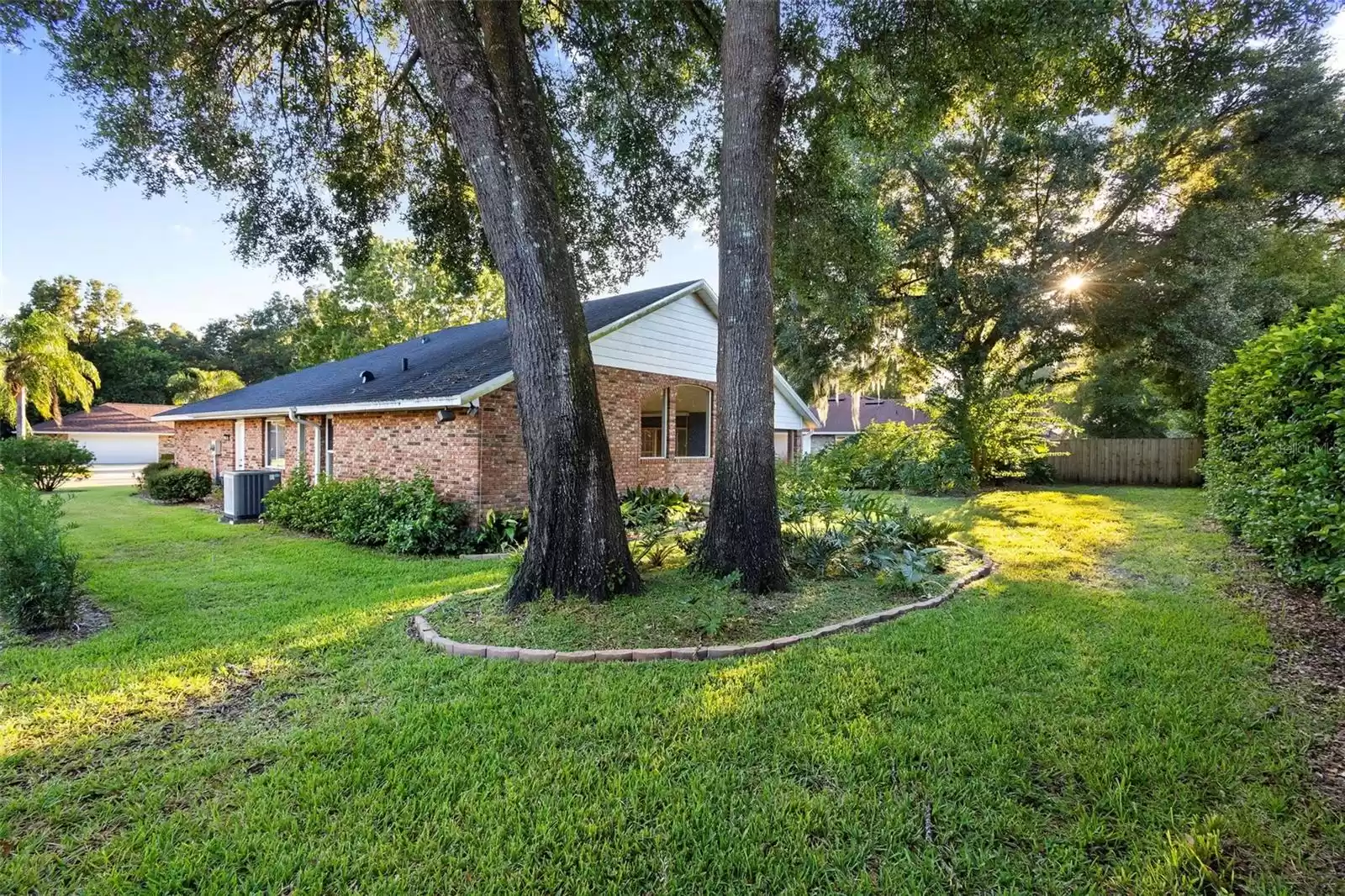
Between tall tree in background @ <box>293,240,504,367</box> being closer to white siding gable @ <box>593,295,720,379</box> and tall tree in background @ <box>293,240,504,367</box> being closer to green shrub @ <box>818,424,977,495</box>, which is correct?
Result: white siding gable @ <box>593,295,720,379</box>

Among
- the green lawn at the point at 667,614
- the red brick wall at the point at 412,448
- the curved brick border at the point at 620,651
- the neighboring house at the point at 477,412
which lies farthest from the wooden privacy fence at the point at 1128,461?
the red brick wall at the point at 412,448

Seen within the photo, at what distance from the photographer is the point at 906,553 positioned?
632cm

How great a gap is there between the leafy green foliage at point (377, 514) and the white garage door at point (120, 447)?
29.8 meters

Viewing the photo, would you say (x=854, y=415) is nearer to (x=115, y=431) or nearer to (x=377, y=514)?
(x=377, y=514)

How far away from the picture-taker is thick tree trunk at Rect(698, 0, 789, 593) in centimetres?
533

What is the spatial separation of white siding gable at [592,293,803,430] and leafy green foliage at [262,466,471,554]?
3762 millimetres

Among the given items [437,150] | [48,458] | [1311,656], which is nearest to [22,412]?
[48,458]

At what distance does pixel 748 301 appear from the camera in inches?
212

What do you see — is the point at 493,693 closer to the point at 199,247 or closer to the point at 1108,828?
the point at 1108,828

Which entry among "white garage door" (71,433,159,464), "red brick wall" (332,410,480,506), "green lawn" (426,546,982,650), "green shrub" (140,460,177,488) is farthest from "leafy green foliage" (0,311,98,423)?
"green lawn" (426,546,982,650)

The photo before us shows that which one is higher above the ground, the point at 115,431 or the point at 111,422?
the point at 111,422

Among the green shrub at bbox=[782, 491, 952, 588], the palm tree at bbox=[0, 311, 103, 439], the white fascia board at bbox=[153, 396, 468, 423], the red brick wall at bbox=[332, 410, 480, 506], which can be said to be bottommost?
the green shrub at bbox=[782, 491, 952, 588]

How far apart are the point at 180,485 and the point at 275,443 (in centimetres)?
362

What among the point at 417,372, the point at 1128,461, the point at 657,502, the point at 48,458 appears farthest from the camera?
the point at 1128,461
